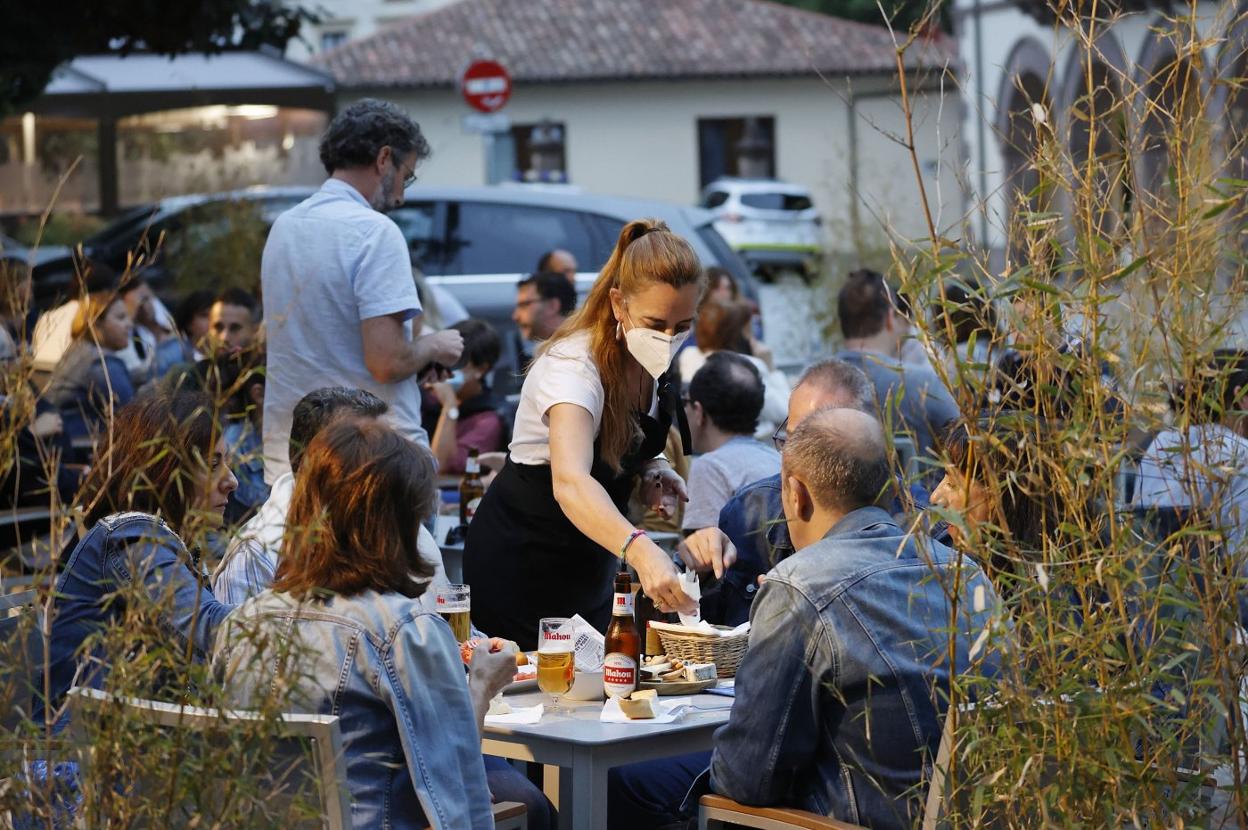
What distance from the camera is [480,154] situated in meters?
37.4

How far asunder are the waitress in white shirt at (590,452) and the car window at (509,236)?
9379 mm

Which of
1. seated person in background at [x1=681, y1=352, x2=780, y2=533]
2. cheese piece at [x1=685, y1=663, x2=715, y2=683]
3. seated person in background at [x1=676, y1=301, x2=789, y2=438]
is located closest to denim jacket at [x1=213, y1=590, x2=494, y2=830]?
cheese piece at [x1=685, y1=663, x2=715, y2=683]

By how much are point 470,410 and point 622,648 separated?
405 centimetres

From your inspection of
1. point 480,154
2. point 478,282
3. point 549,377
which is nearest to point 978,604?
point 549,377

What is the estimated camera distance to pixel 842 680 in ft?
10.4

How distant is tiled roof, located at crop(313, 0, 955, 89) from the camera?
38250 mm

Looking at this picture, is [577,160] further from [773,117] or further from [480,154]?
[773,117]

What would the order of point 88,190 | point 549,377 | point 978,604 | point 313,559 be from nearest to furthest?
point 978,604 → point 313,559 → point 549,377 → point 88,190

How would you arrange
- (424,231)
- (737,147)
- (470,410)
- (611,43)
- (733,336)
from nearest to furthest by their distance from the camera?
(470,410) < (733,336) < (424,231) < (737,147) < (611,43)

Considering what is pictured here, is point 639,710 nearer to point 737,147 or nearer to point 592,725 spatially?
Result: point 592,725

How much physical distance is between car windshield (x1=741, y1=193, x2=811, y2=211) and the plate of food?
98.4 ft

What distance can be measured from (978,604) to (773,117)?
3716cm

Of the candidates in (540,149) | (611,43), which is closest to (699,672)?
(540,149)

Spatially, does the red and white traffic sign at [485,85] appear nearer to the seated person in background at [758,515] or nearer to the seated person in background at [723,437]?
the seated person in background at [723,437]
